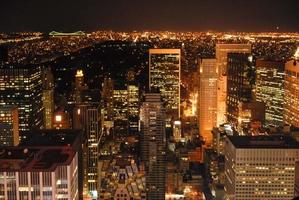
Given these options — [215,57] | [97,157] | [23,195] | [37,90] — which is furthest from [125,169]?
[215,57]

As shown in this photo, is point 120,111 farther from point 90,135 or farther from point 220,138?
point 220,138

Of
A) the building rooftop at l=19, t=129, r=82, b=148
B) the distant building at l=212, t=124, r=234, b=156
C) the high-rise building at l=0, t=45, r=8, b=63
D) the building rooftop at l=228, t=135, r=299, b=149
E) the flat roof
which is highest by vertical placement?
the flat roof

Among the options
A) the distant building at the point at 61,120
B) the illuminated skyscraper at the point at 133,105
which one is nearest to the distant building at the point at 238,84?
the illuminated skyscraper at the point at 133,105

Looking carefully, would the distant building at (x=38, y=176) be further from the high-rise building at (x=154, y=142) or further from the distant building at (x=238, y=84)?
the distant building at (x=238, y=84)

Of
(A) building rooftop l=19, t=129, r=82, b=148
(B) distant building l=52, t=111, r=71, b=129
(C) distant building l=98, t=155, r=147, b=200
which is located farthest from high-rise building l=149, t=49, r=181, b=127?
(C) distant building l=98, t=155, r=147, b=200

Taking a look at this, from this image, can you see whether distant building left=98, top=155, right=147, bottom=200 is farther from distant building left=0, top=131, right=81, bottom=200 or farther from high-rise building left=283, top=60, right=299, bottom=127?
high-rise building left=283, top=60, right=299, bottom=127

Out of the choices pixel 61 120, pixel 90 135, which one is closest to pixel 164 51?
pixel 90 135
